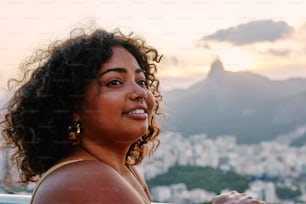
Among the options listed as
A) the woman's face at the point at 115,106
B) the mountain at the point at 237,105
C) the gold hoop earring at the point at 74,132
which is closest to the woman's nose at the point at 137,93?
the woman's face at the point at 115,106

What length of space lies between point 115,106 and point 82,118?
0.07m

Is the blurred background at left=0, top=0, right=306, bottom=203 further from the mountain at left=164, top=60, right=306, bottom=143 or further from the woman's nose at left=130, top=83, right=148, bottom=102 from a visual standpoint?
the woman's nose at left=130, top=83, right=148, bottom=102

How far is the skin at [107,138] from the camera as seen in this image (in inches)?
27.5

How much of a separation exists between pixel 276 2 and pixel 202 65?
182mm

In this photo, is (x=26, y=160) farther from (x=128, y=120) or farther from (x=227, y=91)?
(x=227, y=91)

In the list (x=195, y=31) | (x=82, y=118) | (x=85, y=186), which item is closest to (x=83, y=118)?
(x=82, y=118)

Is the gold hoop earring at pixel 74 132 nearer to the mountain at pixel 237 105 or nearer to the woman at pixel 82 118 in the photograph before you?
the woman at pixel 82 118

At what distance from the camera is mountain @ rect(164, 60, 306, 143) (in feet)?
3.26

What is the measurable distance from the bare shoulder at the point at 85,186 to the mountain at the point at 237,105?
0.30 meters

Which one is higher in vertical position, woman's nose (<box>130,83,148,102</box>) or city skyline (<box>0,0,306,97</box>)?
city skyline (<box>0,0,306,97</box>)

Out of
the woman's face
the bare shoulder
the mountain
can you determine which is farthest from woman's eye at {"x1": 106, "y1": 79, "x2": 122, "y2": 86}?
the mountain

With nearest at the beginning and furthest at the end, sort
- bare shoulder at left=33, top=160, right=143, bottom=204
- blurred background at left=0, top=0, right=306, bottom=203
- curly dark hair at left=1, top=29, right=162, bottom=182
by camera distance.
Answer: bare shoulder at left=33, top=160, right=143, bottom=204
curly dark hair at left=1, top=29, right=162, bottom=182
blurred background at left=0, top=0, right=306, bottom=203

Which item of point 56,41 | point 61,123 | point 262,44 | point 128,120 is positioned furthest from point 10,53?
point 262,44

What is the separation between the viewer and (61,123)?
2.72 feet
